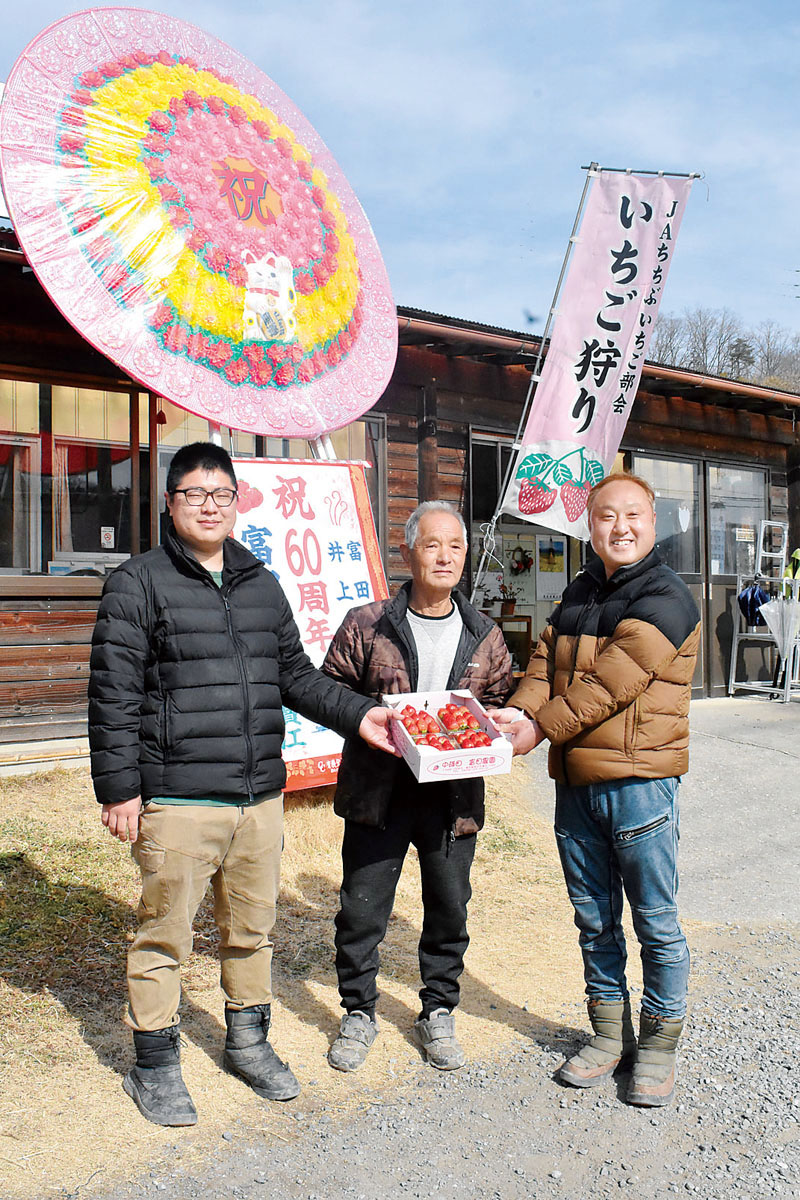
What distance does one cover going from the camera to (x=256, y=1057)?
2.74m

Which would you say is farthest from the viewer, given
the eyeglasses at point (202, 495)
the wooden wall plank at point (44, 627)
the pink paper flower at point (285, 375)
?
the wooden wall plank at point (44, 627)

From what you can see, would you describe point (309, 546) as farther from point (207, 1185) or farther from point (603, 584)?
point (207, 1185)

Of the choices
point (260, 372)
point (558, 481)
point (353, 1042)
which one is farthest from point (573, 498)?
point (353, 1042)

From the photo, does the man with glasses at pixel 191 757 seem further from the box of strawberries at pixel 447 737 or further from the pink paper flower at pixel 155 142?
the pink paper flower at pixel 155 142

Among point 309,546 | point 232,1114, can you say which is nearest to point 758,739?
point 309,546

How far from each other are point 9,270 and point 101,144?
2.27 metres

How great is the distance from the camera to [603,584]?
9.33 feet

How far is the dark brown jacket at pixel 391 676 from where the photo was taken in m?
2.87

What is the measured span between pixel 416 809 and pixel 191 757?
766mm

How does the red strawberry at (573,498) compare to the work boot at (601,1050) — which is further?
the red strawberry at (573,498)

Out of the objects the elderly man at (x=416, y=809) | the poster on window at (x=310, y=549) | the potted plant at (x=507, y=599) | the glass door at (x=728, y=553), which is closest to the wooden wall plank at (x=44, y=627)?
the poster on window at (x=310, y=549)

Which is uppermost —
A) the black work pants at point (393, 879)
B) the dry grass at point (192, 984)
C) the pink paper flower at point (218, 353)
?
the pink paper flower at point (218, 353)

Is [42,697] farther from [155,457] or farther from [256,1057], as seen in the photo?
[256,1057]

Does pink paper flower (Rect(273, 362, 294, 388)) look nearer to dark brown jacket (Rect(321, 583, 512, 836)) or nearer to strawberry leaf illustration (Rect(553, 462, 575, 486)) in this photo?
dark brown jacket (Rect(321, 583, 512, 836))
